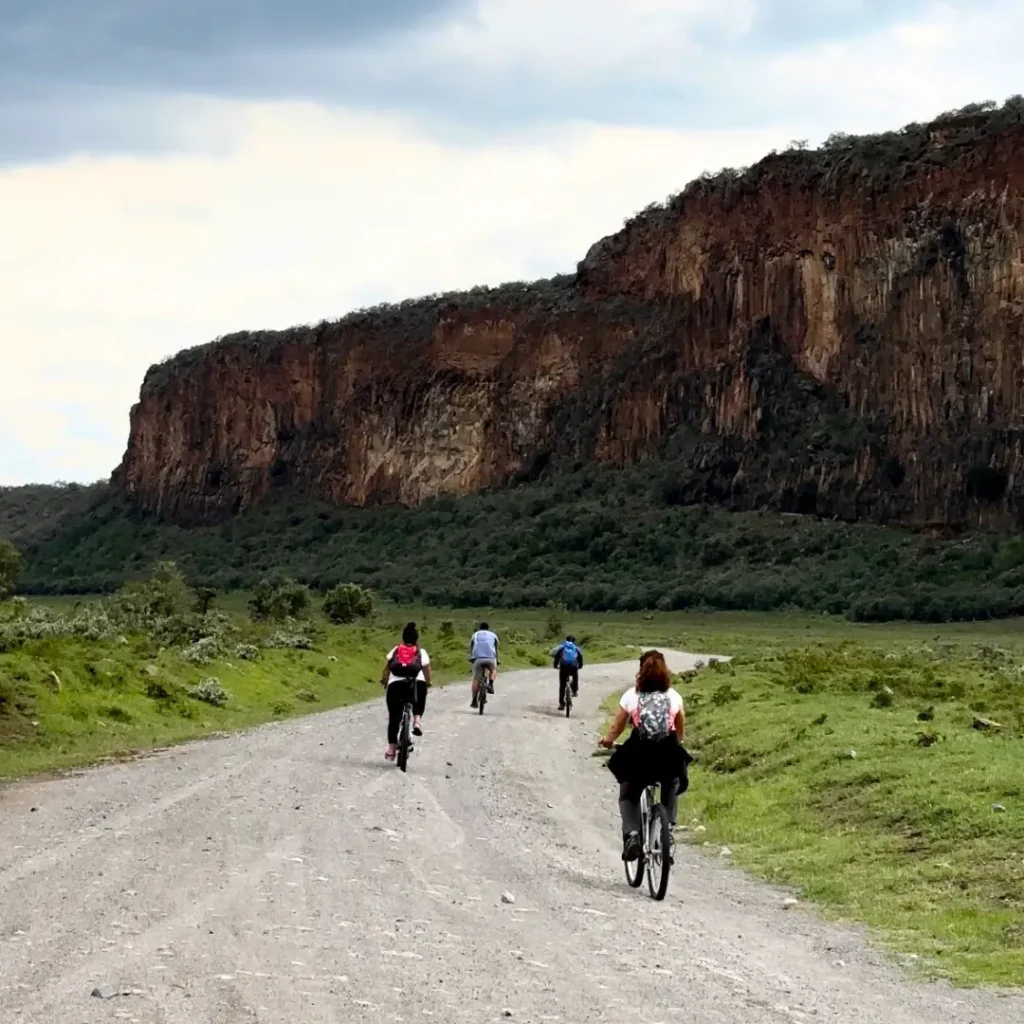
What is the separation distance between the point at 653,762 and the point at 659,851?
73 cm

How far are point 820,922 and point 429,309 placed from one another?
138240 millimetres

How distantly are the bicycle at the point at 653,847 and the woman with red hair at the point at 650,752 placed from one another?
0.19 ft

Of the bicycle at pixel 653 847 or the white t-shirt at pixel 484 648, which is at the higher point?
the white t-shirt at pixel 484 648

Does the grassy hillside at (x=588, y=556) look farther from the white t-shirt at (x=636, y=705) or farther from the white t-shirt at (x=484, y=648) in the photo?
the white t-shirt at (x=636, y=705)

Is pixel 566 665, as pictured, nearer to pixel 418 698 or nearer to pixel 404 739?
pixel 418 698

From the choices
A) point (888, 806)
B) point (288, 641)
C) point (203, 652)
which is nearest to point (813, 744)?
point (888, 806)

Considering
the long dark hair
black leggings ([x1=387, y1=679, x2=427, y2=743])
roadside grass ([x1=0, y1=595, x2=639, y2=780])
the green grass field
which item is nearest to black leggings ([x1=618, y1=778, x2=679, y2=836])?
the long dark hair

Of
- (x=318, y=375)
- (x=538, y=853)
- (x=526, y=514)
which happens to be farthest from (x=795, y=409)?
(x=538, y=853)

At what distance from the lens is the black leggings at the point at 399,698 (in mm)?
20469

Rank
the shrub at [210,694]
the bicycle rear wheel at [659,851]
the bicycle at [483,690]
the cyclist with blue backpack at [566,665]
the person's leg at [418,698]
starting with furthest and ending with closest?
the cyclist with blue backpack at [566,665] → the bicycle at [483,690] → the shrub at [210,694] → the person's leg at [418,698] → the bicycle rear wheel at [659,851]

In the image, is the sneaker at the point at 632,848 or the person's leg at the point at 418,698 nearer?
the sneaker at the point at 632,848

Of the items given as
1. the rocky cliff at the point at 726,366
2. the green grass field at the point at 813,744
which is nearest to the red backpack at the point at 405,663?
the green grass field at the point at 813,744

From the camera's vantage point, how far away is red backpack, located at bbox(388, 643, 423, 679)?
68.9ft

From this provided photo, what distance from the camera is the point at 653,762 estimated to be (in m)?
12.8
